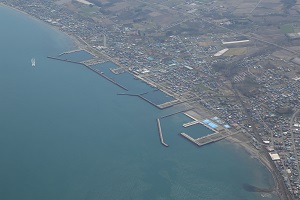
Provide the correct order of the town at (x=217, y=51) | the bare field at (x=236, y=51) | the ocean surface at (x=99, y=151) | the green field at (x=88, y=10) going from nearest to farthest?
the ocean surface at (x=99, y=151), the town at (x=217, y=51), the bare field at (x=236, y=51), the green field at (x=88, y=10)

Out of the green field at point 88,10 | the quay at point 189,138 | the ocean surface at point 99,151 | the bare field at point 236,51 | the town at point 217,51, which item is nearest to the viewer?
the ocean surface at point 99,151

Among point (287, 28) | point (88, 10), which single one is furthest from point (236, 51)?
point (88, 10)

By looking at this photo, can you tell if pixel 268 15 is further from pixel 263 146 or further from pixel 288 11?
pixel 263 146

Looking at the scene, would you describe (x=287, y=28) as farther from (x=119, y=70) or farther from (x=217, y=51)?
(x=119, y=70)

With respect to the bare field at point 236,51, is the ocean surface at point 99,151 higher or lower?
lower

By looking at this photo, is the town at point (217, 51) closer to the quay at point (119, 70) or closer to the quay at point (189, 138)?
the quay at point (119, 70)

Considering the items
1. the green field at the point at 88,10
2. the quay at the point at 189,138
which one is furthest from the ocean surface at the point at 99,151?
the green field at the point at 88,10
